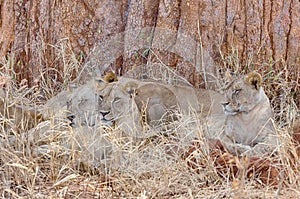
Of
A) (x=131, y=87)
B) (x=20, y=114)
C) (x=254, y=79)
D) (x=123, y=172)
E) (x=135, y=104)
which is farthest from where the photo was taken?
(x=131, y=87)

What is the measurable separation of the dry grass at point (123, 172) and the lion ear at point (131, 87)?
57 cm

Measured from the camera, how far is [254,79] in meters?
4.33

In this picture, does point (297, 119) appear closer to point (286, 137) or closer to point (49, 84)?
point (286, 137)

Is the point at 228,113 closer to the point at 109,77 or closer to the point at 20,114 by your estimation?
the point at 109,77

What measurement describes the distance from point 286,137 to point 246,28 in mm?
1556

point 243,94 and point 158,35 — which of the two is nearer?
point 243,94

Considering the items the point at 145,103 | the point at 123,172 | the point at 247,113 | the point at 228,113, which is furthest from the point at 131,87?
the point at 123,172

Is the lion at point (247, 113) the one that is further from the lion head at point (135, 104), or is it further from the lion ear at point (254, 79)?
the lion head at point (135, 104)

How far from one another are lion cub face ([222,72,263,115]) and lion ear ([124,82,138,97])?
737 mm

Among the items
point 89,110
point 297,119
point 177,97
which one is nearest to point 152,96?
point 177,97

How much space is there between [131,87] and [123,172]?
122cm

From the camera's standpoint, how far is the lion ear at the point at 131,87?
4822mm

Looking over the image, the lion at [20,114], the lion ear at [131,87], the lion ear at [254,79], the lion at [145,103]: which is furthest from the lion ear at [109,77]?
the lion ear at [254,79]

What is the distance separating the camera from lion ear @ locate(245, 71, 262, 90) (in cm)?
432
